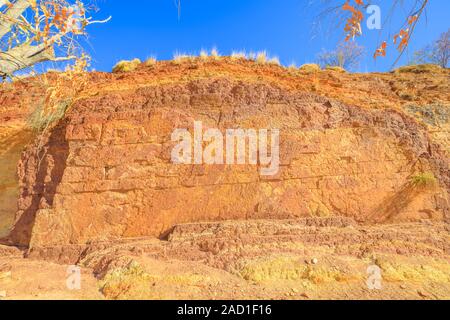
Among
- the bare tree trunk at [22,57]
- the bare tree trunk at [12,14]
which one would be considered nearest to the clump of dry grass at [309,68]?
the bare tree trunk at [22,57]

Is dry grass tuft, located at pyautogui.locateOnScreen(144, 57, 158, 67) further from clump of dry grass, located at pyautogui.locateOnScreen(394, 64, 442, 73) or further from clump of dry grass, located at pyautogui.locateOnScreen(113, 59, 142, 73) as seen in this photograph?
clump of dry grass, located at pyautogui.locateOnScreen(394, 64, 442, 73)

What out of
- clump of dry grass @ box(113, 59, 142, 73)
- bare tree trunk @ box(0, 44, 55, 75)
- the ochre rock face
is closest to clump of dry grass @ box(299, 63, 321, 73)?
A: the ochre rock face

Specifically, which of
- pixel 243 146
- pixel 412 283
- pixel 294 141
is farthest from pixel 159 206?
pixel 412 283

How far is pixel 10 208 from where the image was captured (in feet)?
25.9

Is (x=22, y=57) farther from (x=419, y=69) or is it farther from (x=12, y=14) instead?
(x=419, y=69)

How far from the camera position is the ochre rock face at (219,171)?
6113 mm

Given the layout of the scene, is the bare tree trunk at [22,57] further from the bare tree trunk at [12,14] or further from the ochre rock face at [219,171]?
the ochre rock face at [219,171]

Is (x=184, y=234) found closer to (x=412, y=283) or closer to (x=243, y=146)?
→ (x=243, y=146)

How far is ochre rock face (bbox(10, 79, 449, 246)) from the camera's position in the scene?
611cm

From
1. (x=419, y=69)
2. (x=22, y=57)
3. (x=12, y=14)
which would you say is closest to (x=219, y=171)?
(x=22, y=57)

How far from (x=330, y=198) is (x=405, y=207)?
1253mm

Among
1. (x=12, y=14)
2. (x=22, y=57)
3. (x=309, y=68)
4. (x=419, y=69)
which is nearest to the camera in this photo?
(x=12, y=14)

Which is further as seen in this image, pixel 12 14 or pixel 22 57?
pixel 22 57

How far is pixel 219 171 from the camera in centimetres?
627
